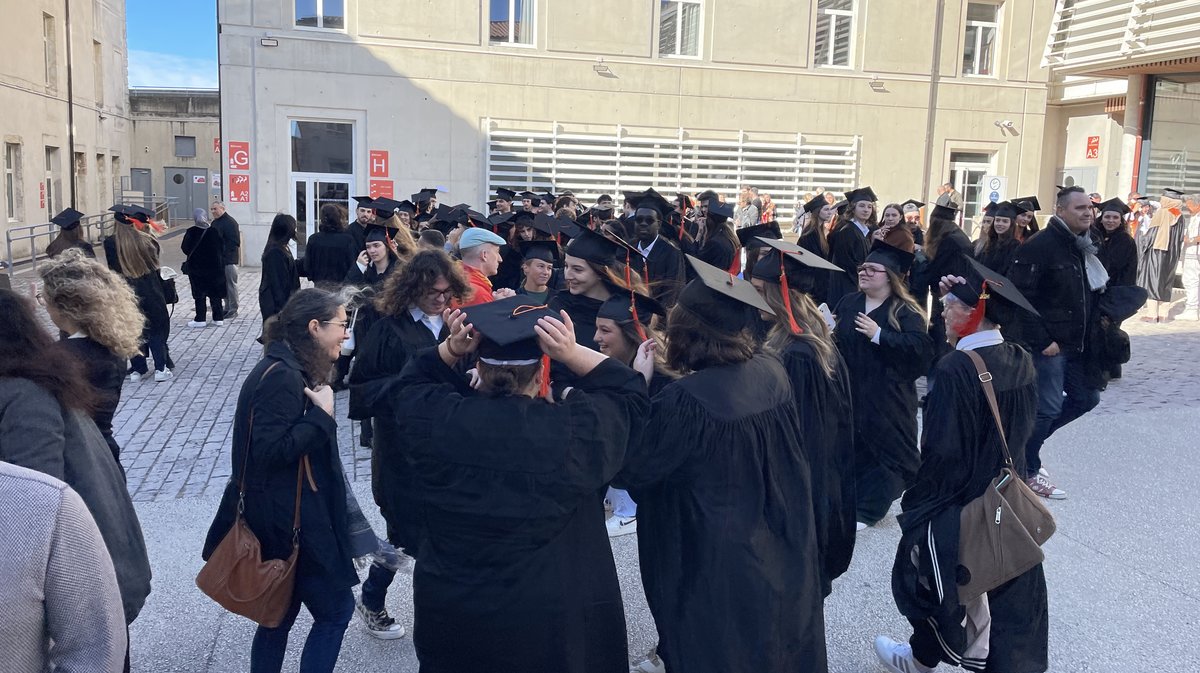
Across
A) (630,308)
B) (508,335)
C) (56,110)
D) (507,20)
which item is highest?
(507,20)

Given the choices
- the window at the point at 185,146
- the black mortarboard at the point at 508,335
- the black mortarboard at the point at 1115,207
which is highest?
the window at the point at 185,146

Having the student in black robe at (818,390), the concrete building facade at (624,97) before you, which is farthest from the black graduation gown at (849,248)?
the concrete building facade at (624,97)

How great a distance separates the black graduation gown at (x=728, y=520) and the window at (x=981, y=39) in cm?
2355

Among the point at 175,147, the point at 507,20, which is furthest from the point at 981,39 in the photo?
the point at 175,147

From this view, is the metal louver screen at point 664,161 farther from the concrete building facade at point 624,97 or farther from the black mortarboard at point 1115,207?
the black mortarboard at point 1115,207

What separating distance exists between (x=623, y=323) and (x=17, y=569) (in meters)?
2.76

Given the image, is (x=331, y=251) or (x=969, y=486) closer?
(x=969, y=486)

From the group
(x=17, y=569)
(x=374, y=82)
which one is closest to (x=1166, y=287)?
(x=374, y=82)

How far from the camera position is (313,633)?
345 centimetres

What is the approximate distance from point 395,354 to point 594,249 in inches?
49.4

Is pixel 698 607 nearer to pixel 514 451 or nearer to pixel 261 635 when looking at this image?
pixel 514 451

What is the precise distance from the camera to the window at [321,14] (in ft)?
64.7

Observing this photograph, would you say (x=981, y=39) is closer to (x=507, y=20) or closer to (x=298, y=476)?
(x=507, y=20)

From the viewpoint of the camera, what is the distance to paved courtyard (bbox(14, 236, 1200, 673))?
4.23 meters
